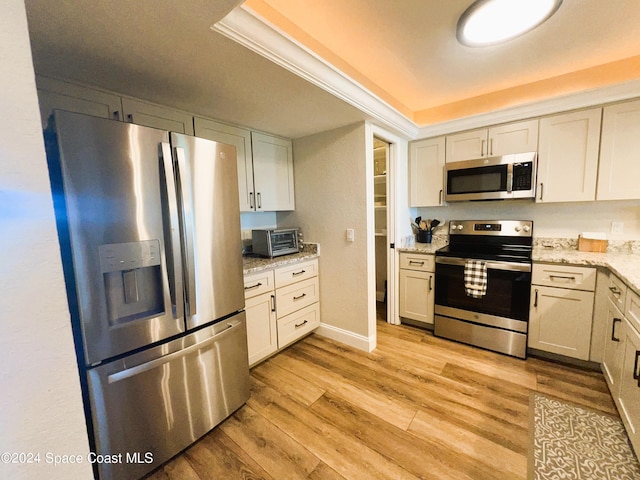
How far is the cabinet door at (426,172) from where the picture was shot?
287 cm

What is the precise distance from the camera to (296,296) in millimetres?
2465

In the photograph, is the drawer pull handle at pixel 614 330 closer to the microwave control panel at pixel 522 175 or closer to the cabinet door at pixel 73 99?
the microwave control panel at pixel 522 175

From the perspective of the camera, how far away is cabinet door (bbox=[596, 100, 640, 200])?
202 centimetres

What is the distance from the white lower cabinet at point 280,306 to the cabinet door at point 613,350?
2234mm

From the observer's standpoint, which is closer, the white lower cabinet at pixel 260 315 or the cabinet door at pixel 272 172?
the white lower cabinet at pixel 260 315

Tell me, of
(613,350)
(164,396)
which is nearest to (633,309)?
(613,350)

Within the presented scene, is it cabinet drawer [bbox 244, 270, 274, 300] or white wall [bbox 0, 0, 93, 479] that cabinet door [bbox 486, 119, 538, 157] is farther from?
white wall [bbox 0, 0, 93, 479]

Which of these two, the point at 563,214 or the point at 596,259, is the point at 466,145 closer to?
the point at 563,214

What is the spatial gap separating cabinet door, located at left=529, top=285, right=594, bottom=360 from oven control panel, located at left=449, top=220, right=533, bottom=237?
2.29ft

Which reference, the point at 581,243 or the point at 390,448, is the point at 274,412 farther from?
the point at 581,243

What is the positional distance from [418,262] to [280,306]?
1551 mm

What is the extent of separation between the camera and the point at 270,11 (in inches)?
57.2

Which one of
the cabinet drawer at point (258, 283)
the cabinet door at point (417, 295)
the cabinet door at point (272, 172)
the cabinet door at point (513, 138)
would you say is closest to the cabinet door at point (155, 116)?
the cabinet door at point (272, 172)

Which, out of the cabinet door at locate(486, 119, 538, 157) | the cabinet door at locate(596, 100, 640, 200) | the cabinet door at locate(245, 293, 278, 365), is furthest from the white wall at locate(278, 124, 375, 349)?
the cabinet door at locate(596, 100, 640, 200)
